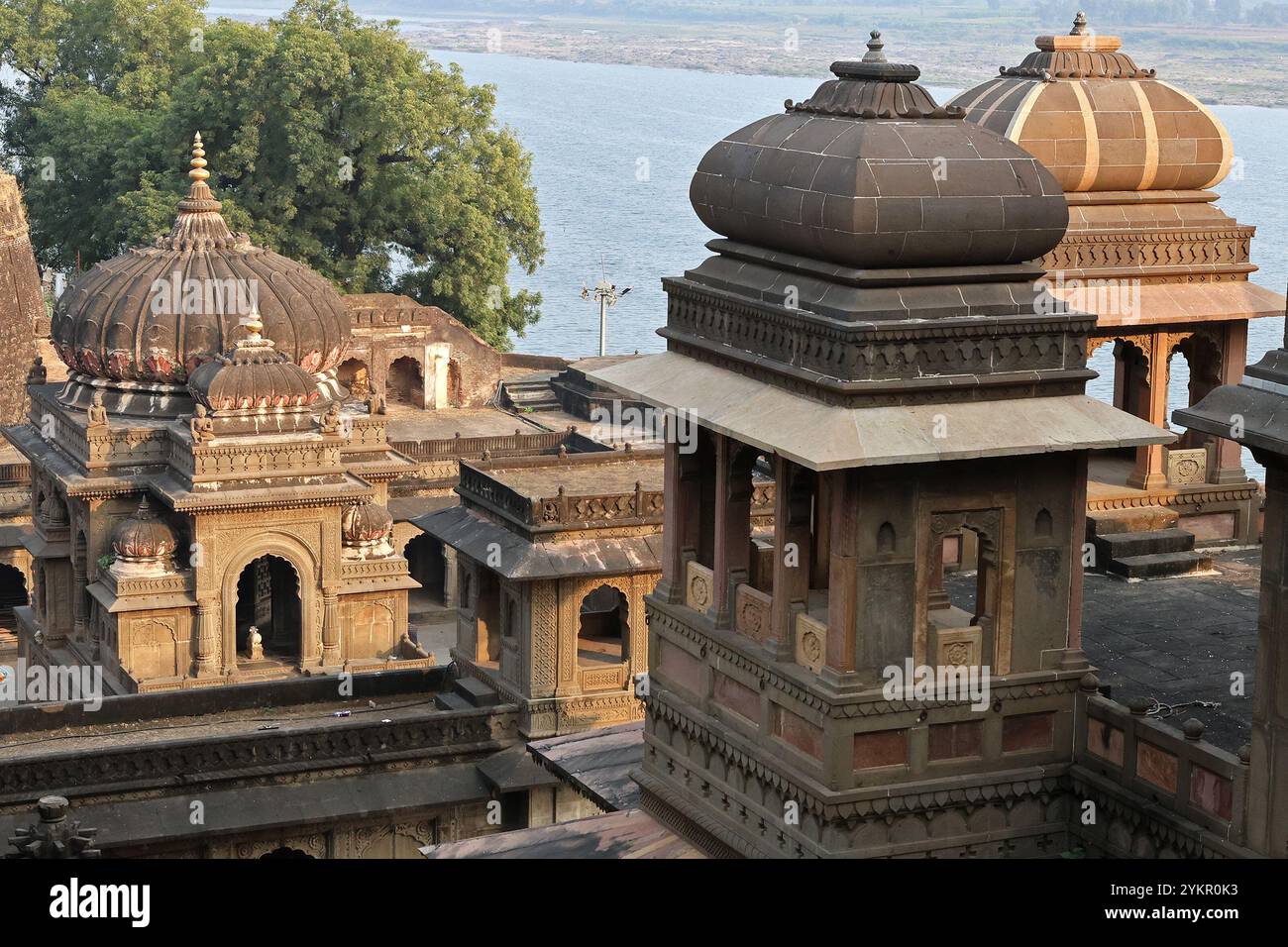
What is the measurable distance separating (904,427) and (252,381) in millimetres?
17966

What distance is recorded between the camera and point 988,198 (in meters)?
16.3

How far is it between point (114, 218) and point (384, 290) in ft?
25.6

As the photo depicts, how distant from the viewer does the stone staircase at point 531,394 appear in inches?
2142

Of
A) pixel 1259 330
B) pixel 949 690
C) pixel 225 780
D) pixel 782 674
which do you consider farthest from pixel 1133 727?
pixel 1259 330

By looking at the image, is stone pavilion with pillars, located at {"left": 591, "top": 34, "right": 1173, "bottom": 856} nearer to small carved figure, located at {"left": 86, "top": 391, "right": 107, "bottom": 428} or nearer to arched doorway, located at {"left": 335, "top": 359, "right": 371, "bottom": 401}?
small carved figure, located at {"left": 86, "top": 391, "right": 107, "bottom": 428}

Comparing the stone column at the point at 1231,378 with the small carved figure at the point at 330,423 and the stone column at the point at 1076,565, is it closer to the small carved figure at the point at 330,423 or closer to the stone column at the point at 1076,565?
the stone column at the point at 1076,565

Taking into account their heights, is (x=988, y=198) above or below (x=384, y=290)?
above

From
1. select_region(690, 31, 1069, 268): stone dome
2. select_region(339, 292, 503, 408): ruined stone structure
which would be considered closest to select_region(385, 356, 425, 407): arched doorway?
select_region(339, 292, 503, 408): ruined stone structure

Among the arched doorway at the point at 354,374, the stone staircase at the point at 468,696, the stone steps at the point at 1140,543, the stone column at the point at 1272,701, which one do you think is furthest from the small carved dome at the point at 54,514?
the stone column at the point at 1272,701

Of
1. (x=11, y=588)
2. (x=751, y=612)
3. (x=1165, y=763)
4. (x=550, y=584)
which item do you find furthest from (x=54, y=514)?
(x=1165, y=763)

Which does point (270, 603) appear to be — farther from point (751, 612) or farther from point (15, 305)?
Result: point (15, 305)

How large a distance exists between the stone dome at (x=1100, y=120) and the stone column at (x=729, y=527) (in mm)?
5493

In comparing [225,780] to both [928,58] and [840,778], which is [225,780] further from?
[928,58]
